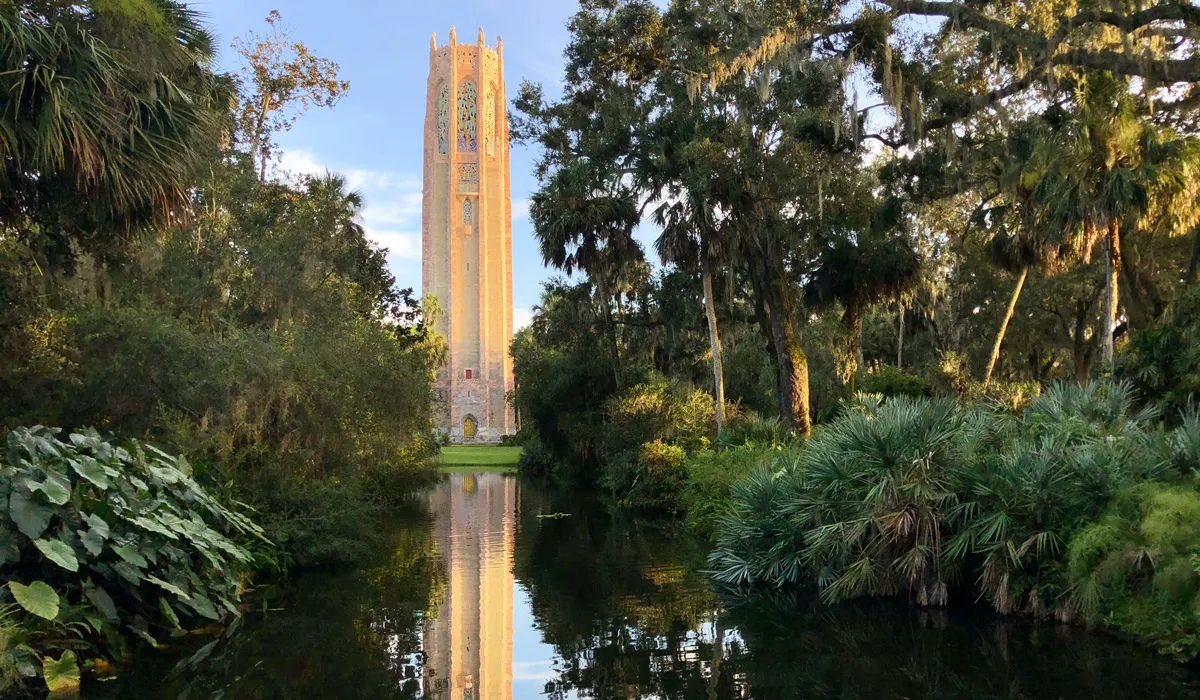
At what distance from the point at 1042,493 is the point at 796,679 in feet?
12.3

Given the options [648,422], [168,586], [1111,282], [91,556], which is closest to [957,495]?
[168,586]

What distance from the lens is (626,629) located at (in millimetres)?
9648

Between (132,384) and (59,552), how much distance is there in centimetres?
521

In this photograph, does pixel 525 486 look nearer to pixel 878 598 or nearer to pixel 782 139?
pixel 782 139

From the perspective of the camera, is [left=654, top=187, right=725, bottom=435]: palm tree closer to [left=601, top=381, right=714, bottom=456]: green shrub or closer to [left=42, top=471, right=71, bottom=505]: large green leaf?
[left=601, top=381, right=714, bottom=456]: green shrub

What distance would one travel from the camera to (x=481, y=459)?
58469mm

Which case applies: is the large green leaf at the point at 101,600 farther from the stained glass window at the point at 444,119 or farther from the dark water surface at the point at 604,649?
the stained glass window at the point at 444,119

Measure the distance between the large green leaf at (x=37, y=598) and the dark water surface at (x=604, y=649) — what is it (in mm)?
695

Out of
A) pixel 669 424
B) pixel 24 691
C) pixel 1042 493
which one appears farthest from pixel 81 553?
pixel 669 424

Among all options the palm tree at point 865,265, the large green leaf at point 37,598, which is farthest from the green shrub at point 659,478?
the large green leaf at point 37,598

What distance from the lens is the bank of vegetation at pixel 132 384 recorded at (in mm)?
8133

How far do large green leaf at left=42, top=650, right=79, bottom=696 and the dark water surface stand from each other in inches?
6.4

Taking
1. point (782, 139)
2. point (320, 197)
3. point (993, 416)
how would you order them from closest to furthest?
point (993, 416), point (782, 139), point (320, 197)

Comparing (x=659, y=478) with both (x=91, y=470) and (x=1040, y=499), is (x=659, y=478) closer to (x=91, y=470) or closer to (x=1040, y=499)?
(x=1040, y=499)
